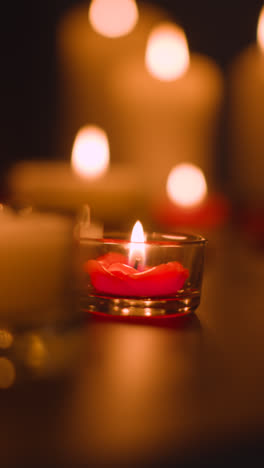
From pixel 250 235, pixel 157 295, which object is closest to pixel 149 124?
pixel 250 235

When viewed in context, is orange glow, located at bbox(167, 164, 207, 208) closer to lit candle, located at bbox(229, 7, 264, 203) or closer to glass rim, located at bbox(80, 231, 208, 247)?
lit candle, located at bbox(229, 7, 264, 203)

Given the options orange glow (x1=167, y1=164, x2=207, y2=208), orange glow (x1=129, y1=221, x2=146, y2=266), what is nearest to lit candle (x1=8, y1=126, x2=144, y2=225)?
orange glow (x1=167, y1=164, x2=207, y2=208)

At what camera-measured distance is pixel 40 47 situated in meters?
2.07

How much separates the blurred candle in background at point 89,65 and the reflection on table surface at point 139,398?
1765 mm

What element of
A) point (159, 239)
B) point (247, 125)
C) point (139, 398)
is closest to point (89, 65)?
point (247, 125)

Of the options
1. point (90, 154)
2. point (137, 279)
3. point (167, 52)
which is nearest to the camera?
point (137, 279)

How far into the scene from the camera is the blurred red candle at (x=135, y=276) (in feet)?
1.53

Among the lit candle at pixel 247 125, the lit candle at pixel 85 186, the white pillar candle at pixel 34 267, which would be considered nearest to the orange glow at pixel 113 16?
the lit candle at pixel 247 125

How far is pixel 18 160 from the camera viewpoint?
205 cm

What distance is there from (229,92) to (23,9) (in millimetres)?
875

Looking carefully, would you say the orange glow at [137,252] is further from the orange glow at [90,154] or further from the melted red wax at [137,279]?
the orange glow at [90,154]

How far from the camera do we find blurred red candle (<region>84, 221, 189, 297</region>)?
466mm

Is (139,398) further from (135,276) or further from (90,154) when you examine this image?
(90,154)

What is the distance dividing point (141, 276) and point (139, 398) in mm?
162
